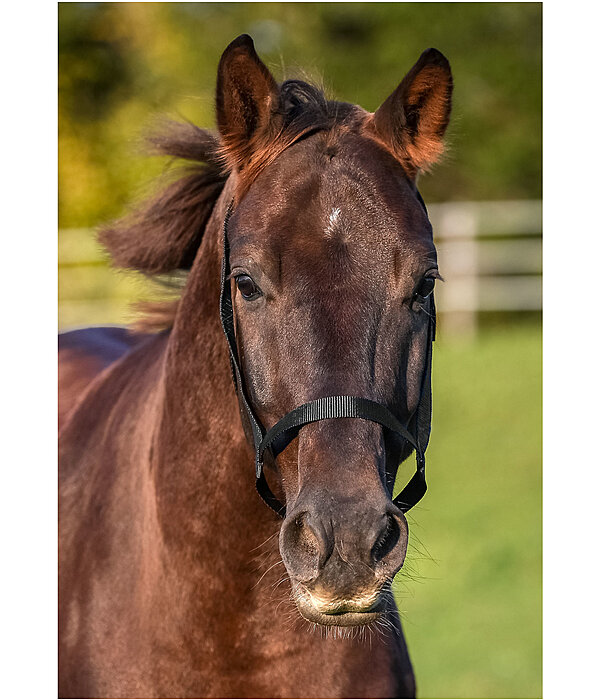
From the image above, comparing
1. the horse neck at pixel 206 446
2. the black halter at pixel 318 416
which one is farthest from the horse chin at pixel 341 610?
the horse neck at pixel 206 446

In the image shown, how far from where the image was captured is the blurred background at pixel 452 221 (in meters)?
7.27

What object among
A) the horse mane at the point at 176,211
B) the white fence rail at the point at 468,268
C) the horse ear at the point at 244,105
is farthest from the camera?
the white fence rail at the point at 468,268

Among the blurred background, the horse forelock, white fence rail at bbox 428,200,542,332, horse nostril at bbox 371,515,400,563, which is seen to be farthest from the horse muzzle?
white fence rail at bbox 428,200,542,332

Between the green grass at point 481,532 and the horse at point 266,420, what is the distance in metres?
0.48

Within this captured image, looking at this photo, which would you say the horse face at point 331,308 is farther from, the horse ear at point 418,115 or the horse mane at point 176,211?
the horse mane at point 176,211

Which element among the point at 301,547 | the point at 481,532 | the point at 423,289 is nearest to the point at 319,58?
the point at 481,532

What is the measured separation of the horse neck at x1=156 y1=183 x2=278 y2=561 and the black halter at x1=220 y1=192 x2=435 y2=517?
0.16 m

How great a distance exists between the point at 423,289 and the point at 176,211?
113 centimetres

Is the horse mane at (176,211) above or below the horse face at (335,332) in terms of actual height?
above

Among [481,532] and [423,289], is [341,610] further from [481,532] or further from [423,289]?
[481,532]

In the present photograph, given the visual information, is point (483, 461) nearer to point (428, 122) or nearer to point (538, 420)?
point (538, 420)

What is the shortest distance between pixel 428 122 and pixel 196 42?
15.6m

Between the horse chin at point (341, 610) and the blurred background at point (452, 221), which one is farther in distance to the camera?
the blurred background at point (452, 221)

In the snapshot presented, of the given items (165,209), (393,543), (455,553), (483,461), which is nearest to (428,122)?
(165,209)
